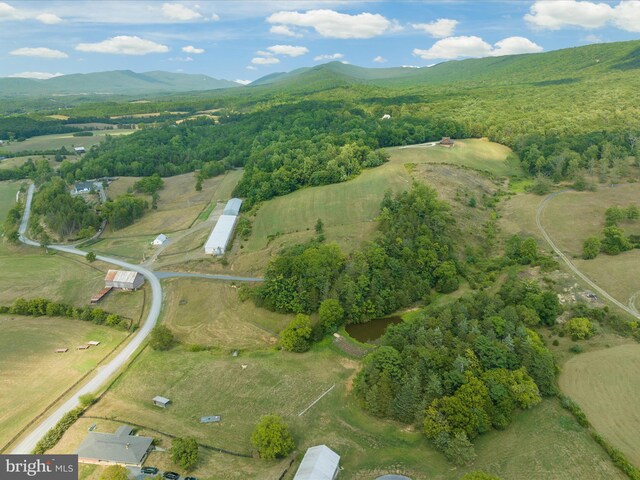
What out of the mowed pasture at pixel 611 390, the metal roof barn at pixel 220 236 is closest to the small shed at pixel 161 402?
the metal roof barn at pixel 220 236

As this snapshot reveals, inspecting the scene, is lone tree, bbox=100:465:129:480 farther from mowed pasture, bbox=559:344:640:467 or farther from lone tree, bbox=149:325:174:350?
mowed pasture, bbox=559:344:640:467

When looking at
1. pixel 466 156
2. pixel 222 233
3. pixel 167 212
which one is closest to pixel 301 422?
pixel 222 233

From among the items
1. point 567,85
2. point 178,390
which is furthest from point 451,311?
point 567,85

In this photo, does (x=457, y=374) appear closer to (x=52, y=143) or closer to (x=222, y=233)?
(x=222, y=233)

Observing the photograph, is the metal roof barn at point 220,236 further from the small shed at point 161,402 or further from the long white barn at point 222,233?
the small shed at point 161,402

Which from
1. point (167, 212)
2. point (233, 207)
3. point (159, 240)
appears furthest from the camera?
point (167, 212)

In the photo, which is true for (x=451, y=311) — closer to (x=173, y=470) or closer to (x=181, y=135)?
(x=173, y=470)
